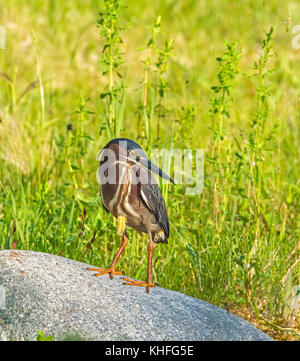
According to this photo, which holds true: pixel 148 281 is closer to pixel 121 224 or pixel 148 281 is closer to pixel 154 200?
pixel 121 224

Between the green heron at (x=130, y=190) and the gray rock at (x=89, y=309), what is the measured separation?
0.18m

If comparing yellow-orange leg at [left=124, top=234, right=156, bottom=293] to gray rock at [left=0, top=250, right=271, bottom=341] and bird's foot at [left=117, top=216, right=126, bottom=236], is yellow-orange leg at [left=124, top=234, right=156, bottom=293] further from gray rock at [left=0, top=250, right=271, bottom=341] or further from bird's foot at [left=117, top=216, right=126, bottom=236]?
bird's foot at [left=117, top=216, right=126, bottom=236]

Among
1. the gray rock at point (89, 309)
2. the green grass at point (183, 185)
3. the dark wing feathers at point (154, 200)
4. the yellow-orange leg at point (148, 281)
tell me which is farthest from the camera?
the green grass at point (183, 185)

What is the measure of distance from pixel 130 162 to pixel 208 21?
6296mm

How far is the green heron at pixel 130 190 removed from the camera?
3480mm

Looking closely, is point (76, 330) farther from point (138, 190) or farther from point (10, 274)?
point (138, 190)

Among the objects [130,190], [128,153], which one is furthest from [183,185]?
[128,153]

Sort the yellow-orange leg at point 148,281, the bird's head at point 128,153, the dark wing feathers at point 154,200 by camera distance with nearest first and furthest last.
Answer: the bird's head at point 128,153, the dark wing feathers at point 154,200, the yellow-orange leg at point 148,281

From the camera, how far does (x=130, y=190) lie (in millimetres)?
3629

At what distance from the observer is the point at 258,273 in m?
4.13

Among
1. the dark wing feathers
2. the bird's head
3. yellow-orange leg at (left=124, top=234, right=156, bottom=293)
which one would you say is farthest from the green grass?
the bird's head

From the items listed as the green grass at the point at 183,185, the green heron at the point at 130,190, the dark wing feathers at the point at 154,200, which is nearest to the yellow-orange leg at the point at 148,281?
the green heron at the point at 130,190

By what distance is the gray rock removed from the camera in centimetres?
330

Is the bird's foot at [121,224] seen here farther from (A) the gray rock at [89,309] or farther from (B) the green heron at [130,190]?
(A) the gray rock at [89,309]
